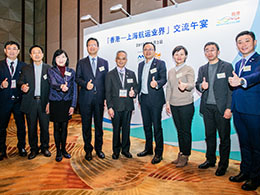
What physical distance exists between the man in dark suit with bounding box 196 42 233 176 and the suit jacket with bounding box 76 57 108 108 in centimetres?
137

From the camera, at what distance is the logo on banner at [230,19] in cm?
268

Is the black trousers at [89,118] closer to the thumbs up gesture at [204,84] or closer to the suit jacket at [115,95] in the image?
the suit jacket at [115,95]

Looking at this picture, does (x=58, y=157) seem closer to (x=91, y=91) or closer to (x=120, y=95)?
(x=91, y=91)

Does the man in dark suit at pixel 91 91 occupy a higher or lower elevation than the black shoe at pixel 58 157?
higher

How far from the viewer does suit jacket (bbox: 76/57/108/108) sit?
265 centimetres

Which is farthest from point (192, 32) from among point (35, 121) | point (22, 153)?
point (22, 153)

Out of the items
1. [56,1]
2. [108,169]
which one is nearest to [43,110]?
[108,169]

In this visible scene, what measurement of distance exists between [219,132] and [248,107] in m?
0.53

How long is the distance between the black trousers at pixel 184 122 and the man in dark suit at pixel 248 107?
542 millimetres

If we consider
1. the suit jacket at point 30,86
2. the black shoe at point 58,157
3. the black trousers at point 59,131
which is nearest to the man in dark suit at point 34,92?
the suit jacket at point 30,86

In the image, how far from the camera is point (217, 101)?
2.23 m

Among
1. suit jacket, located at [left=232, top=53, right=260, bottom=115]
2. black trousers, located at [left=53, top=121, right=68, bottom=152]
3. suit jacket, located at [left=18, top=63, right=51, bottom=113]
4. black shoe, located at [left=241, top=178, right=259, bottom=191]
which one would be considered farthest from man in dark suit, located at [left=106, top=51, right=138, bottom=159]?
black shoe, located at [left=241, top=178, right=259, bottom=191]

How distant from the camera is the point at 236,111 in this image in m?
2.04

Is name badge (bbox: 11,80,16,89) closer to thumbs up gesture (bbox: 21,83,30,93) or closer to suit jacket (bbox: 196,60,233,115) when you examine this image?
thumbs up gesture (bbox: 21,83,30,93)
